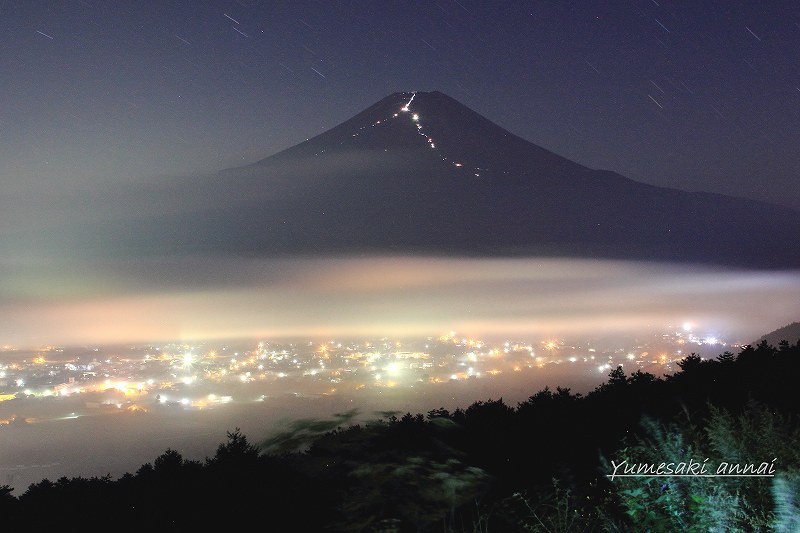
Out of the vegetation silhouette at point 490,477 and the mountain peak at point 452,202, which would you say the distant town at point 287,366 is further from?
the mountain peak at point 452,202

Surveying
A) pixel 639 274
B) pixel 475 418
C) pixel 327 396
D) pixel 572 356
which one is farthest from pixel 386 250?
pixel 475 418

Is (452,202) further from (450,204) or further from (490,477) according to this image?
(490,477)

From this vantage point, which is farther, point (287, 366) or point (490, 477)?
point (287, 366)

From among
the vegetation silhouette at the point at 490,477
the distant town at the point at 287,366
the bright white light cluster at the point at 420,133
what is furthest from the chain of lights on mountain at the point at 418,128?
the vegetation silhouette at the point at 490,477

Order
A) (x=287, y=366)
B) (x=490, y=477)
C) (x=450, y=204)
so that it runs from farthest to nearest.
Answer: (x=450, y=204) → (x=287, y=366) → (x=490, y=477)

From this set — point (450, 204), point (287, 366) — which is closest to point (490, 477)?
point (287, 366)

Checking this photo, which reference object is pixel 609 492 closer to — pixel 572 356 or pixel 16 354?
pixel 572 356

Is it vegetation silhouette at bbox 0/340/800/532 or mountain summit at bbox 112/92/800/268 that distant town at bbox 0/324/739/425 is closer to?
vegetation silhouette at bbox 0/340/800/532
